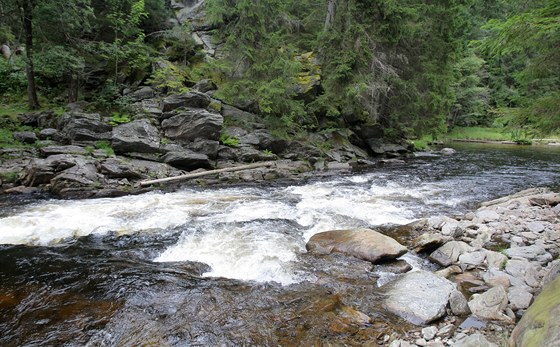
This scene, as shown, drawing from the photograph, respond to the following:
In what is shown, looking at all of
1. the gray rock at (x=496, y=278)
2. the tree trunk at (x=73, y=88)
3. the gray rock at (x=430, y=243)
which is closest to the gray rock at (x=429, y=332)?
the gray rock at (x=496, y=278)

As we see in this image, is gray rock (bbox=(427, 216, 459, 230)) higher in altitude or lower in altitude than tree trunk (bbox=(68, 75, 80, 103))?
lower

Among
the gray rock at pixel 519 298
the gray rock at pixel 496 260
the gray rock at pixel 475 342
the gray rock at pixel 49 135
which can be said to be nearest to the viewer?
the gray rock at pixel 475 342

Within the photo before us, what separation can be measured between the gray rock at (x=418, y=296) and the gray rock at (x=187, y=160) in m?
10.6

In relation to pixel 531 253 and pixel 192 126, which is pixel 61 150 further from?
pixel 531 253

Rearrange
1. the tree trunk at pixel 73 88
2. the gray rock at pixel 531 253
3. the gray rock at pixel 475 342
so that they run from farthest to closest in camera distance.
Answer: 1. the tree trunk at pixel 73 88
2. the gray rock at pixel 531 253
3. the gray rock at pixel 475 342

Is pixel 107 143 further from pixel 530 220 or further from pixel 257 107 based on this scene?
pixel 530 220

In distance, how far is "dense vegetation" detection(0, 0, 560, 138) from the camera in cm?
1553

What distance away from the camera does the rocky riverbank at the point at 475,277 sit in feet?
12.0

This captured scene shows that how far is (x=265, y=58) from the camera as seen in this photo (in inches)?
646

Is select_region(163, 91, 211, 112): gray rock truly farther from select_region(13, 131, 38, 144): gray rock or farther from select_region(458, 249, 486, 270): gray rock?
select_region(458, 249, 486, 270): gray rock

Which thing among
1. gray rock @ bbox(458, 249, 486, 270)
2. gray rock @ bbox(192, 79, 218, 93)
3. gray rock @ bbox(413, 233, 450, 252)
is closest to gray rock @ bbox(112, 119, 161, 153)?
gray rock @ bbox(192, 79, 218, 93)

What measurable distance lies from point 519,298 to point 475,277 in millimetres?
965

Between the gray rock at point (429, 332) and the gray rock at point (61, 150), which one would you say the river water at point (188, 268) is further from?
the gray rock at point (61, 150)

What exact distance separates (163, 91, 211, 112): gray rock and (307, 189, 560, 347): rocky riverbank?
11762 mm
